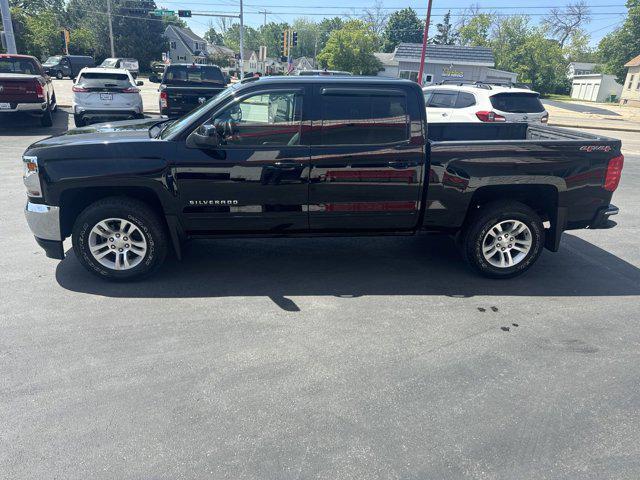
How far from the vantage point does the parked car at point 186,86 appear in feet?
43.1

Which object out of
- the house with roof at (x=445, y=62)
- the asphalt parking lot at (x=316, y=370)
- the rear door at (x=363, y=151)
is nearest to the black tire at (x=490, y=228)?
the asphalt parking lot at (x=316, y=370)

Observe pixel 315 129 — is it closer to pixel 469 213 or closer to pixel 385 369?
pixel 469 213

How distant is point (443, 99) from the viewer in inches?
491

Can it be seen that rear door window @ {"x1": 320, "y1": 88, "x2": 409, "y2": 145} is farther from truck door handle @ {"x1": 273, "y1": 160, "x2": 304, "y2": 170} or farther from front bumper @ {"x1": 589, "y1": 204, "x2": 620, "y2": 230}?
front bumper @ {"x1": 589, "y1": 204, "x2": 620, "y2": 230}

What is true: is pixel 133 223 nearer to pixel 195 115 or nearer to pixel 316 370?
pixel 195 115

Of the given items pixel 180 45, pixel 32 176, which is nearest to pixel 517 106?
pixel 32 176

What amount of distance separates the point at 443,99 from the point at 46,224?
10.5m

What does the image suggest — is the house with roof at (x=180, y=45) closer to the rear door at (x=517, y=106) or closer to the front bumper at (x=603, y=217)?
the rear door at (x=517, y=106)

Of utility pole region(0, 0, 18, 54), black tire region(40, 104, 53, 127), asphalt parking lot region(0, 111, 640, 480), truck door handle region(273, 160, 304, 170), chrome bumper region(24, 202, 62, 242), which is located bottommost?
asphalt parking lot region(0, 111, 640, 480)

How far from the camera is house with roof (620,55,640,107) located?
161ft

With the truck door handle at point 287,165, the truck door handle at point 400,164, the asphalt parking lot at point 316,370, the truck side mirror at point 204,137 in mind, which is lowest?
the asphalt parking lot at point 316,370

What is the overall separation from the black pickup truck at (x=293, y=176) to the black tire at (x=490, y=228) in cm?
2

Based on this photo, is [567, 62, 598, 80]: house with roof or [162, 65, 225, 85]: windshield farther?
[567, 62, 598, 80]: house with roof

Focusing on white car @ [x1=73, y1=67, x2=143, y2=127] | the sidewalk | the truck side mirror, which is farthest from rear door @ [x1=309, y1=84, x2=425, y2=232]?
the sidewalk
